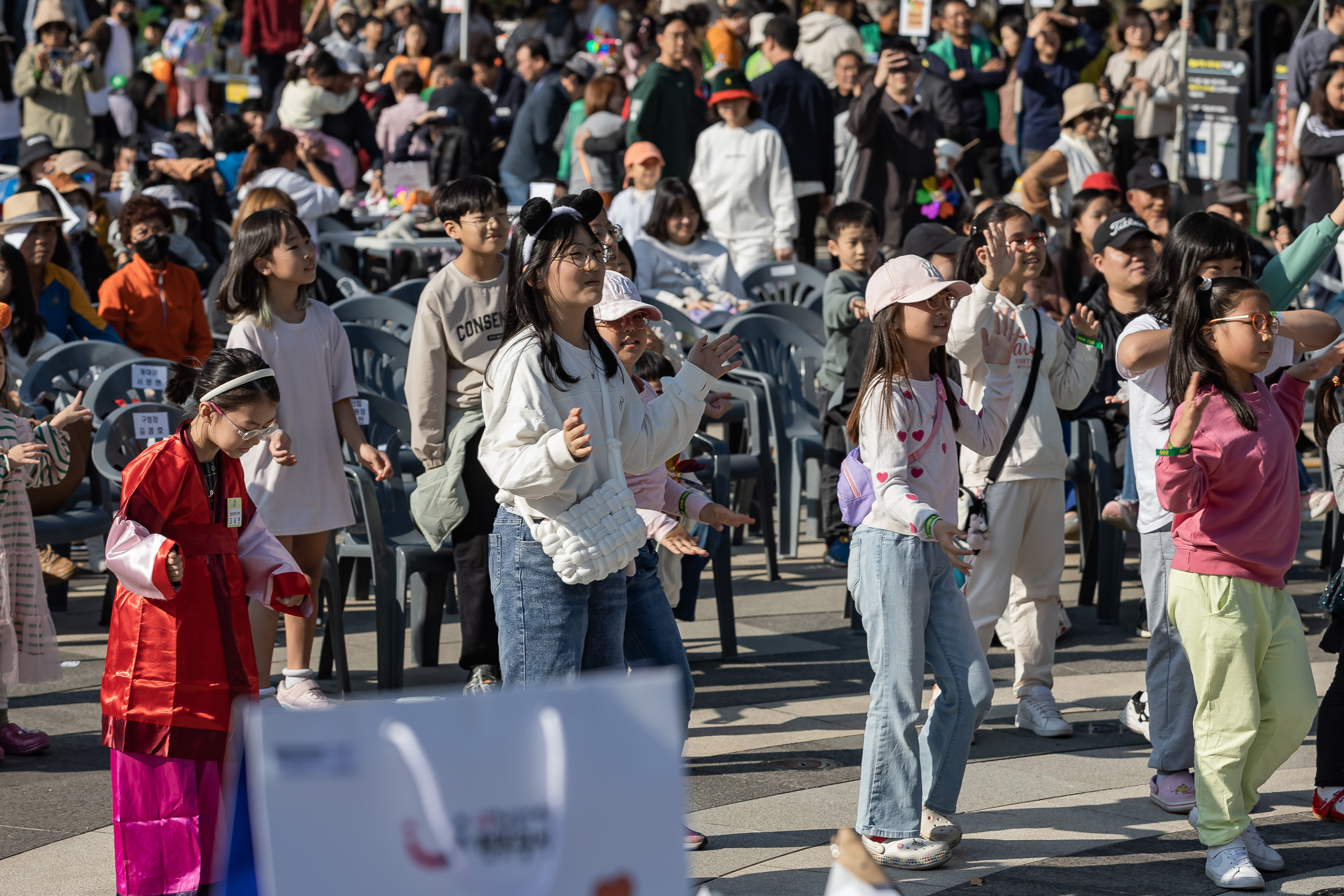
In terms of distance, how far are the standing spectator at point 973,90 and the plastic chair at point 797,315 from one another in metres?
5.88

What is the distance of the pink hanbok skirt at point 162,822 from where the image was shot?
158 inches

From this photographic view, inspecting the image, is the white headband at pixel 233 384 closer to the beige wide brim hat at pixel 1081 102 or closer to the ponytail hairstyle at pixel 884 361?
the ponytail hairstyle at pixel 884 361

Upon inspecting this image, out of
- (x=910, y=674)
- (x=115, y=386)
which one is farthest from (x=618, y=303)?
(x=115, y=386)

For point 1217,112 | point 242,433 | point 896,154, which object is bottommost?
point 242,433

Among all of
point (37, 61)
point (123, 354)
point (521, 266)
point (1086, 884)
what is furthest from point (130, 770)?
point (37, 61)

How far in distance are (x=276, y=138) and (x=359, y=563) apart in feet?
17.4

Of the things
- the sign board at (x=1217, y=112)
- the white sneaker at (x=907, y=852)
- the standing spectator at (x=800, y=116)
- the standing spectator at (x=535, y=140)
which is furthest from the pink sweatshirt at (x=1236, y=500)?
the sign board at (x=1217, y=112)

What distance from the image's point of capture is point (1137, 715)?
577cm

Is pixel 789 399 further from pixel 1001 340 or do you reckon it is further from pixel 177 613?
pixel 177 613

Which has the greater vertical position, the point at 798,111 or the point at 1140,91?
the point at 1140,91

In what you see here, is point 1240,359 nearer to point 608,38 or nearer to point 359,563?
point 359,563

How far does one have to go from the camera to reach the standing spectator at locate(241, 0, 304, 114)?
60.7 ft

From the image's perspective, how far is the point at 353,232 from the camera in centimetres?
1362

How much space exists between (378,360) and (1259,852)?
5.44 metres
